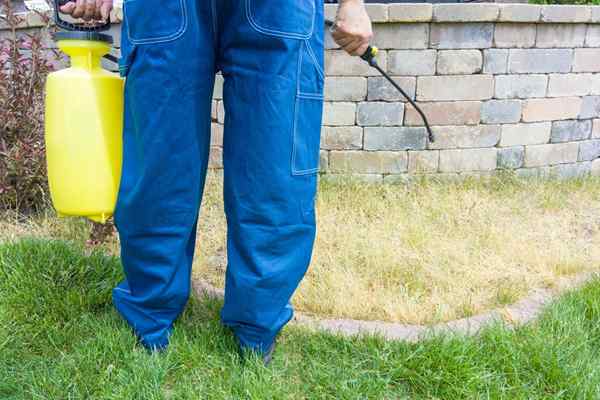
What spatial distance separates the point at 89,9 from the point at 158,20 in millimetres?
383

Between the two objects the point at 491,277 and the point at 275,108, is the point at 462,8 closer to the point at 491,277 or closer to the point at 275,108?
the point at 491,277

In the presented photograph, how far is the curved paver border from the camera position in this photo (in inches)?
78.1

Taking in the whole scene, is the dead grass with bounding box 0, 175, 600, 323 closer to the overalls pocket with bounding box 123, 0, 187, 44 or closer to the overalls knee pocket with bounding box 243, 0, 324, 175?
the overalls knee pocket with bounding box 243, 0, 324, 175

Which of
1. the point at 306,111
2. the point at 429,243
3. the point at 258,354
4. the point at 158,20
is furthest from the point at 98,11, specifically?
the point at 429,243

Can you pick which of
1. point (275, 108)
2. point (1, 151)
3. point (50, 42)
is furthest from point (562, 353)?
point (50, 42)

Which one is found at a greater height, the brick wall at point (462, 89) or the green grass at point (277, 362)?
the brick wall at point (462, 89)

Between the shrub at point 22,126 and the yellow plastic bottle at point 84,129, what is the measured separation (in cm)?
148

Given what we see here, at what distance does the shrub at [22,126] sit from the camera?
3.01 metres

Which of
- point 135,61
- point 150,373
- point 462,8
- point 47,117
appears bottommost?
point 150,373

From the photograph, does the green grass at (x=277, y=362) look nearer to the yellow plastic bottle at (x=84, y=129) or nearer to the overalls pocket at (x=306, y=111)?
the yellow plastic bottle at (x=84, y=129)

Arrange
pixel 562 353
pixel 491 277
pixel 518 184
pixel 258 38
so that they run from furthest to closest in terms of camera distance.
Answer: pixel 518 184
pixel 491 277
pixel 562 353
pixel 258 38

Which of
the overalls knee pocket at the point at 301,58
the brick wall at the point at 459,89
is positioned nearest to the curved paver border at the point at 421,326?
the overalls knee pocket at the point at 301,58

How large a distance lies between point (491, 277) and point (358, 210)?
100 centimetres

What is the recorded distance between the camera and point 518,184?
3953mm
